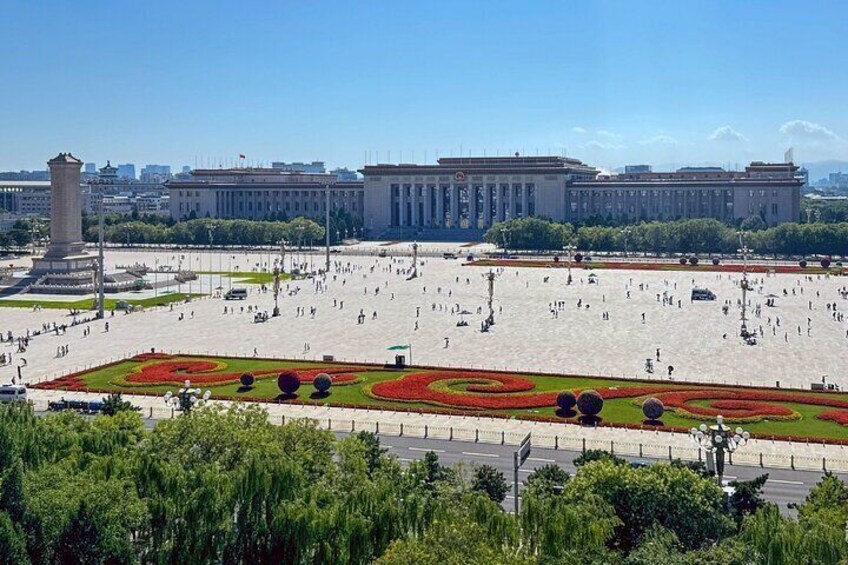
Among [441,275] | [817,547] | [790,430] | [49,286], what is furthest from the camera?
[441,275]

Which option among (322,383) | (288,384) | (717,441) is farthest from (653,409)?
(288,384)

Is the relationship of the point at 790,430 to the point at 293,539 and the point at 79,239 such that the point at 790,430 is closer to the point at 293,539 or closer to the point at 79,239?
the point at 293,539

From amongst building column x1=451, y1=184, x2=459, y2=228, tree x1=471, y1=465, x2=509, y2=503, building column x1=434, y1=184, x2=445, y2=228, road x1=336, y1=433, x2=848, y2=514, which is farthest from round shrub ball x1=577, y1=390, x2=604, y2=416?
building column x1=434, y1=184, x2=445, y2=228

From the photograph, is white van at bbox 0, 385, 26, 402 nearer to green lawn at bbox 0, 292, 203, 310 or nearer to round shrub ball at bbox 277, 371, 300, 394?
round shrub ball at bbox 277, 371, 300, 394

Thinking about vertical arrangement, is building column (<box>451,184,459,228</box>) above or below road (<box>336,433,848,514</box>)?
above

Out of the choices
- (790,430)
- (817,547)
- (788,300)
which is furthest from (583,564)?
(788,300)

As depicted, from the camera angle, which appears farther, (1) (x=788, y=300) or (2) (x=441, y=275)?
(2) (x=441, y=275)
